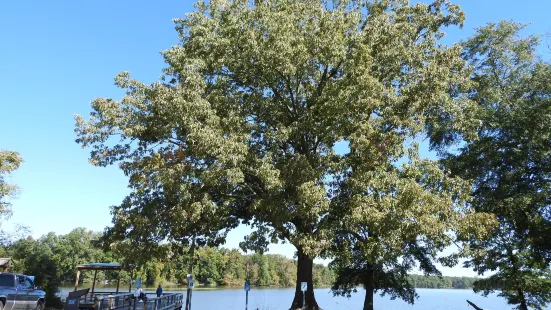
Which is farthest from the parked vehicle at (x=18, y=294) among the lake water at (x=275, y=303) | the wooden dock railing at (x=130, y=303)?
the lake water at (x=275, y=303)

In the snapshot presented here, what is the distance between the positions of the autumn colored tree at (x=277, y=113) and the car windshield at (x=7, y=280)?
430 centimetres

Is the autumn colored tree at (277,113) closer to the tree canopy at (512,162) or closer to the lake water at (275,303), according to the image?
the tree canopy at (512,162)

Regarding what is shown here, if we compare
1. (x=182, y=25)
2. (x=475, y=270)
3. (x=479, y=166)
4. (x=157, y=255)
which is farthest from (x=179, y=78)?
(x=475, y=270)

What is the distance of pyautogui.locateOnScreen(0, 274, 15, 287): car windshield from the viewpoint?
14094 millimetres

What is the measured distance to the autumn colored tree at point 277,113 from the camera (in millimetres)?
15320

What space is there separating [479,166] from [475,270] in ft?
21.8

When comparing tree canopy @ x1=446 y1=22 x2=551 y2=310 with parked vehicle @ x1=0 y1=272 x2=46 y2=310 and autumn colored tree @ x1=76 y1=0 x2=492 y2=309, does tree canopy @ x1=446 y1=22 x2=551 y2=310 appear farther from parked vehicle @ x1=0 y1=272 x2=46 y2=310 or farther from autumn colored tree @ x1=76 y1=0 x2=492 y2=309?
A: parked vehicle @ x1=0 y1=272 x2=46 y2=310

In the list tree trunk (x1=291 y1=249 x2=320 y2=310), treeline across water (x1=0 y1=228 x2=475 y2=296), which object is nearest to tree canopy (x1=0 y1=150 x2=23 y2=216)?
treeline across water (x1=0 y1=228 x2=475 y2=296)

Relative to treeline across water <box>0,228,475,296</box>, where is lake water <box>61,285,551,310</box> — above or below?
below

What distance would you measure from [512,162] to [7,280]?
22342 mm

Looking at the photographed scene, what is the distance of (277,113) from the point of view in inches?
730

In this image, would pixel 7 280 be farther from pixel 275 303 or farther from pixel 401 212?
pixel 275 303

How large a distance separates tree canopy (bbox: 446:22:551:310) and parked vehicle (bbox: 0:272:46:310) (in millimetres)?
17963

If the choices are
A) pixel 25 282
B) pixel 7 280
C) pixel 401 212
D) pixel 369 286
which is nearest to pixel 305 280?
pixel 369 286
